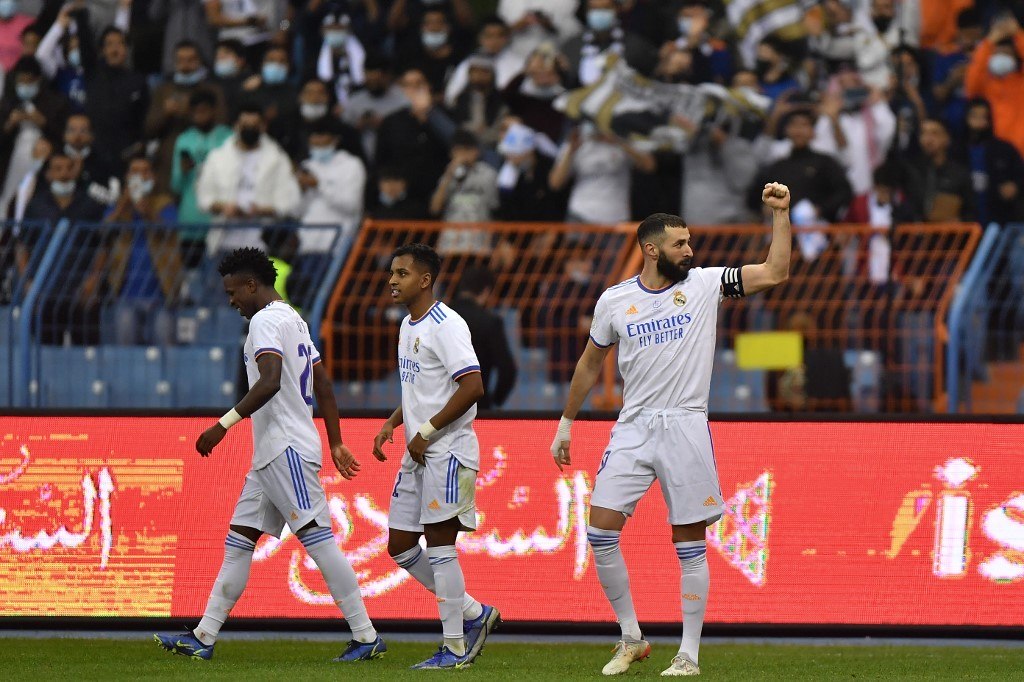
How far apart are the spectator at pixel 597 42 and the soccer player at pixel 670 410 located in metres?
6.31

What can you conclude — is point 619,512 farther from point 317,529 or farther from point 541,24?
point 541,24

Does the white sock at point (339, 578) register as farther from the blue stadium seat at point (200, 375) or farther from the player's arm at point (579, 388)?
the blue stadium seat at point (200, 375)

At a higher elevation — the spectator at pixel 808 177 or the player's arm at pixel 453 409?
the spectator at pixel 808 177

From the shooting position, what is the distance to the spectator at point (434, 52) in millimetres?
14188

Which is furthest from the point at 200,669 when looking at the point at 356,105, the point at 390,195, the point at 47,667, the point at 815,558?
the point at 356,105

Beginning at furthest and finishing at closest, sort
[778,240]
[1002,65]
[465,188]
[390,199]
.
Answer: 1. [1002,65]
2. [390,199]
3. [465,188]
4. [778,240]

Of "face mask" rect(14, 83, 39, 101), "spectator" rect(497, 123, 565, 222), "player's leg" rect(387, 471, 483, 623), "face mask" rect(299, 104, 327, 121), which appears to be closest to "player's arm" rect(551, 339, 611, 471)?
"player's leg" rect(387, 471, 483, 623)

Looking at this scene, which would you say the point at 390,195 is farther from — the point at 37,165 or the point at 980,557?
the point at 980,557

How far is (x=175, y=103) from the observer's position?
14281 mm

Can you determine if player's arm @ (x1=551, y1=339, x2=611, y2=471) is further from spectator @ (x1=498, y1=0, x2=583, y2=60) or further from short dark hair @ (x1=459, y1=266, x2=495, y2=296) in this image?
spectator @ (x1=498, y1=0, x2=583, y2=60)

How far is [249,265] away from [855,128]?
706cm

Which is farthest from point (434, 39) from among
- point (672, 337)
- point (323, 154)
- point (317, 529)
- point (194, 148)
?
point (672, 337)

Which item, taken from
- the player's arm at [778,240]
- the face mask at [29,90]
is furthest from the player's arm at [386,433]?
the face mask at [29,90]

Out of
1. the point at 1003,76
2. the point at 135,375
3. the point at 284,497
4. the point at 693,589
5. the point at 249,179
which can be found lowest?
the point at 693,589
